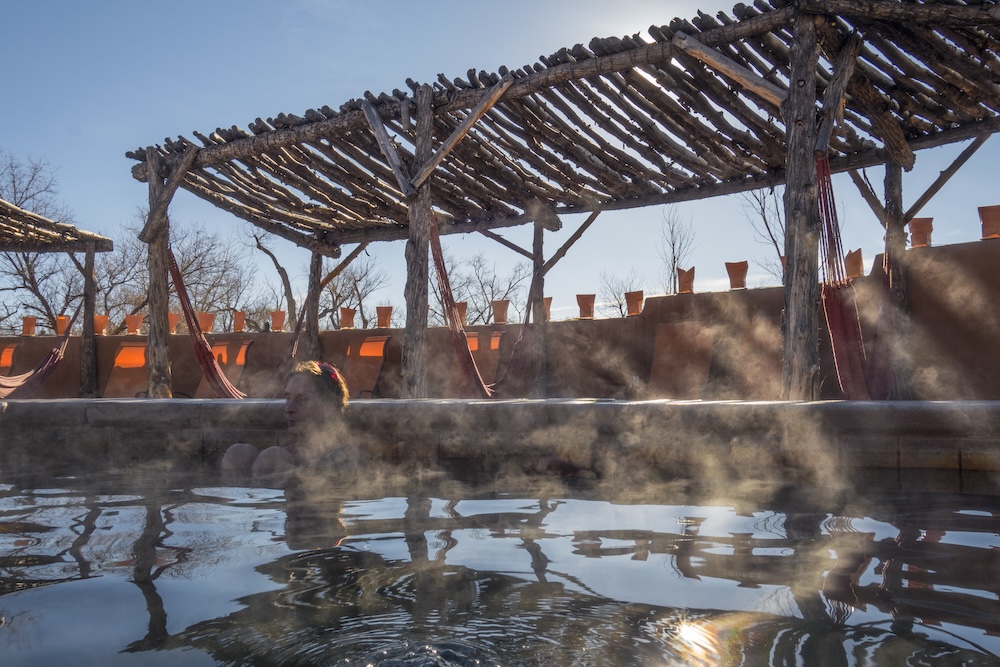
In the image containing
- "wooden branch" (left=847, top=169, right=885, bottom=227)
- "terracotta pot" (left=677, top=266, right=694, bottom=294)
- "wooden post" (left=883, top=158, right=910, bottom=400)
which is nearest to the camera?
"wooden post" (left=883, top=158, right=910, bottom=400)

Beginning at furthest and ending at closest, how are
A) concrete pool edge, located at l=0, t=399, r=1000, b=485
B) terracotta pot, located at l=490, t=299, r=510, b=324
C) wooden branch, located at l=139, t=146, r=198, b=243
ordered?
1. terracotta pot, located at l=490, t=299, r=510, b=324
2. wooden branch, located at l=139, t=146, r=198, b=243
3. concrete pool edge, located at l=0, t=399, r=1000, b=485

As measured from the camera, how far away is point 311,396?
4.05 meters

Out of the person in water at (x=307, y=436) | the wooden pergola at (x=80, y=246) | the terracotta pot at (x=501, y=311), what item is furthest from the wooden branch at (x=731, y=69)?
the wooden pergola at (x=80, y=246)

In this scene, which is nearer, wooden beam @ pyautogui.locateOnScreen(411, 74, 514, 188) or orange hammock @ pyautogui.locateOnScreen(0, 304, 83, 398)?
wooden beam @ pyautogui.locateOnScreen(411, 74, 514, 188)

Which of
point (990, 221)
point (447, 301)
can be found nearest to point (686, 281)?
point (990, 221)

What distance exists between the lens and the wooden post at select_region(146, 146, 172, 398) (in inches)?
314

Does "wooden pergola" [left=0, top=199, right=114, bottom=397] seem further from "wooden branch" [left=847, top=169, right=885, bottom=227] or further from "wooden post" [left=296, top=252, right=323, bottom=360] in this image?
"wooden branch" [left=847, top=169, right=885, bottom=227]

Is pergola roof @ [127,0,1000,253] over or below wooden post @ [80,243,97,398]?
over

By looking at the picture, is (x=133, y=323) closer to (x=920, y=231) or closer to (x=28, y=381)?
(x=28, y=381)

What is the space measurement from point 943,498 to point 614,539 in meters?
1.54

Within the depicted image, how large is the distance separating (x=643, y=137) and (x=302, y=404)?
4.13 metres

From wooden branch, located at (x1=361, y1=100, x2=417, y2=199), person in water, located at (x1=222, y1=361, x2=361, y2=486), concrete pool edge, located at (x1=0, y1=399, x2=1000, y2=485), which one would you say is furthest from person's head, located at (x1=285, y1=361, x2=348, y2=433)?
wooden branch, located at (x1=361, y1=100, x2=417, y2=199)

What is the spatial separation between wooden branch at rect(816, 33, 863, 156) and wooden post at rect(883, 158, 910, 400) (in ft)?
6.53

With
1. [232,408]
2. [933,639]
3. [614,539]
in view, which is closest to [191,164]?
[232,408]
